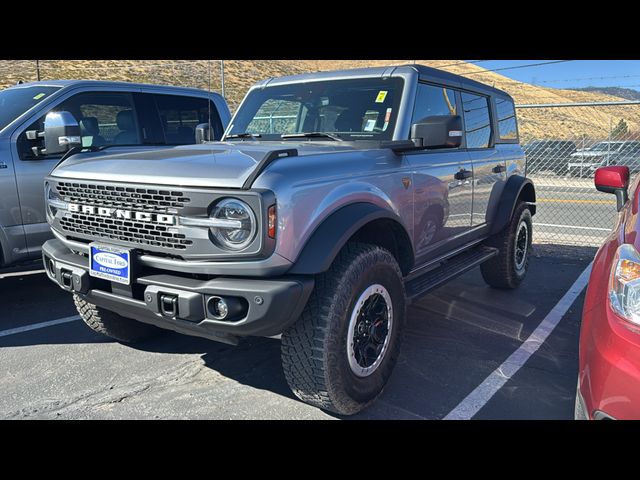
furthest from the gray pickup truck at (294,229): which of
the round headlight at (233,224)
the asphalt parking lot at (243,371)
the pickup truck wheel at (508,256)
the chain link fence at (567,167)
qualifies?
the pickup truck wheel at (508,256)

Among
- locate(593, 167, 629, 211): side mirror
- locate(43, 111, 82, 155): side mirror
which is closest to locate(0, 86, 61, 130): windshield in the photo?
locate(43, 111, 82, 155): side mirror

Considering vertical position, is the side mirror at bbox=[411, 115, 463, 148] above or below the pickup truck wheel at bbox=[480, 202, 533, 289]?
above

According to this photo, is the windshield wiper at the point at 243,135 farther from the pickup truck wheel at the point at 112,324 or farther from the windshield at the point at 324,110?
the pickup truck wheel at the point at 112,324

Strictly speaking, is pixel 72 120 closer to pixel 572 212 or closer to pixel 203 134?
pixel 203 134

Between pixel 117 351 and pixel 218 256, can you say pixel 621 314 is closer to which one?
pixel 218 256

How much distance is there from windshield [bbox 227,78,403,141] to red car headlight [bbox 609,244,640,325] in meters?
1.71

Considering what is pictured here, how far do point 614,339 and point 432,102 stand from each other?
2442 mm

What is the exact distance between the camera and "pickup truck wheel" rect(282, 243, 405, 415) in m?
2.63

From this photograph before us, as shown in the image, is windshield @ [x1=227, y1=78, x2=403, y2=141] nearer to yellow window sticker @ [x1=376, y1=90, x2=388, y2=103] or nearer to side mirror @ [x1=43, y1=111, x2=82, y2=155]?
yellow window sticker @ [x1=376, y1=90, x2=388, y2=103]

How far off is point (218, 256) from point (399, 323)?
127 centimetres

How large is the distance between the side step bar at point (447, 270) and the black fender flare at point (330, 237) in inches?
31.9

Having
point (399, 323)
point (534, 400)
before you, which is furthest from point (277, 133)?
point (534, 400)

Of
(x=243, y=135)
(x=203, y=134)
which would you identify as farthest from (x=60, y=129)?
(x=243, y=135)

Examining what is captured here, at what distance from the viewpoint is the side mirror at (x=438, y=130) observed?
313cm
